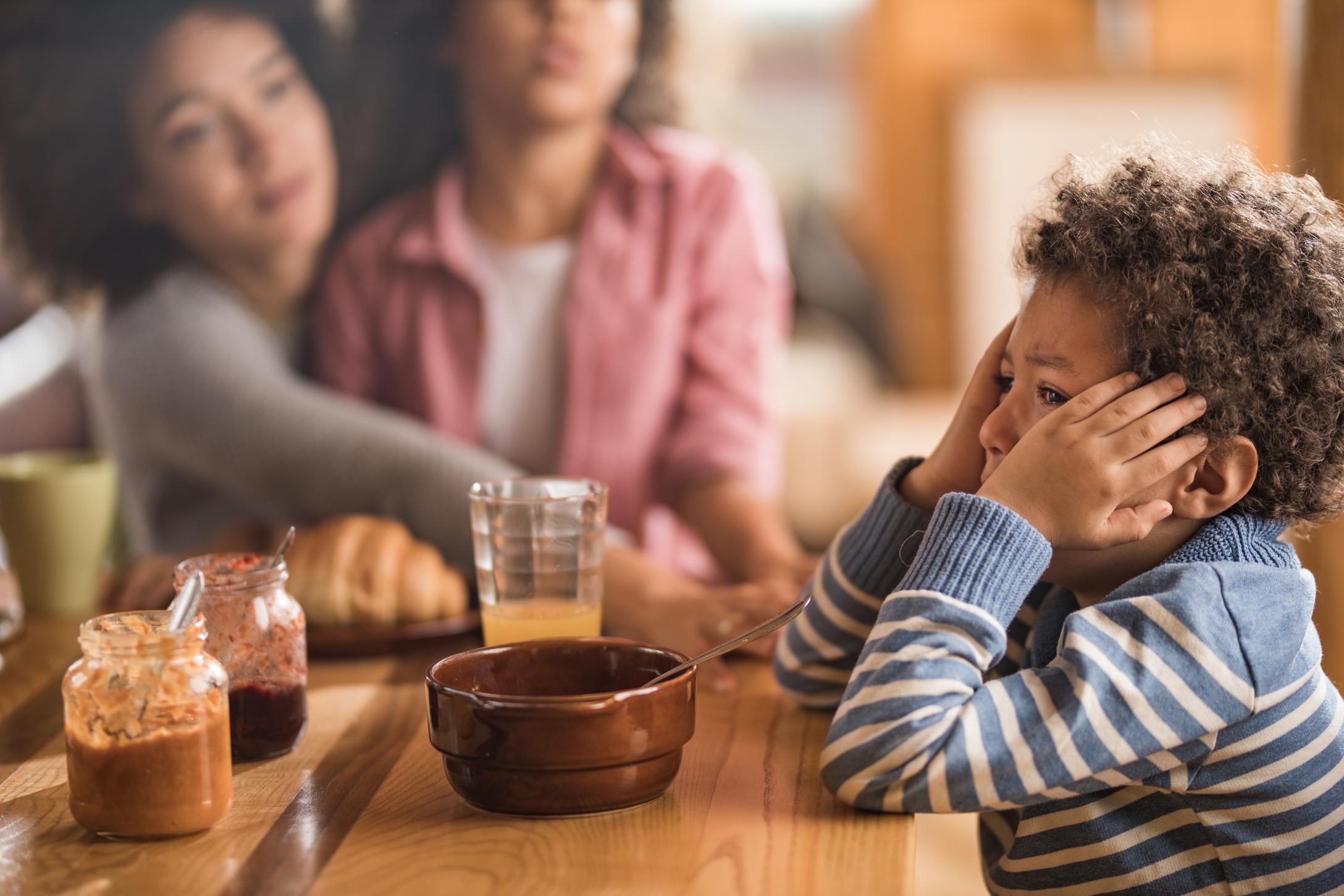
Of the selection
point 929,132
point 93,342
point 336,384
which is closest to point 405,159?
point 336,384

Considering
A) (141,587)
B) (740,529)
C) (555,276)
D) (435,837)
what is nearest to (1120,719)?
(435,837)

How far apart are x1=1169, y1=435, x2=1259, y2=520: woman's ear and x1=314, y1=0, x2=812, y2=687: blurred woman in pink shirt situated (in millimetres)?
743

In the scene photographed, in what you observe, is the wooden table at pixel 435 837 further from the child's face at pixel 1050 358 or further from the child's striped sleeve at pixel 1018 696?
the child's face at pixel 1050 358

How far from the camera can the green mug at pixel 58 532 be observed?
124 centimetres

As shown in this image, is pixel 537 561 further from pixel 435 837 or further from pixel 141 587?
pixel 141 587

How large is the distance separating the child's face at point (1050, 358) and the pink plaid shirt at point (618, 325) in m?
0.71

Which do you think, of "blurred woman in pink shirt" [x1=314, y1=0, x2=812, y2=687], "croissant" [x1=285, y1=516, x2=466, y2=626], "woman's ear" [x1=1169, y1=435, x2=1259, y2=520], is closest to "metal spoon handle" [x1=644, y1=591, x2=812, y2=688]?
"woman's ear" [x1=1169, y1=435, x2=1259, y2=520]

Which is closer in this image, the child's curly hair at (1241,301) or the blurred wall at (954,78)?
the child's curly hair at (1241,301)

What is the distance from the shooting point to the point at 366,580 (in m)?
1.11

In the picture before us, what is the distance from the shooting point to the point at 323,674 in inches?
40.9

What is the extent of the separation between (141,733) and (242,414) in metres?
0.85

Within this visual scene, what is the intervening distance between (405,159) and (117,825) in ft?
3.38

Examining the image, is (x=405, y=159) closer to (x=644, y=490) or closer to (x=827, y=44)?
(x=644, y=490)

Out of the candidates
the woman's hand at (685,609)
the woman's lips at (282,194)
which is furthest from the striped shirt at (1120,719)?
the woman's lips at (282,194)
